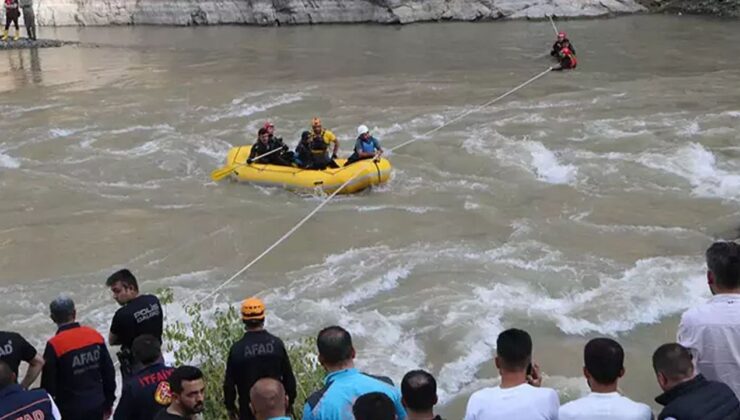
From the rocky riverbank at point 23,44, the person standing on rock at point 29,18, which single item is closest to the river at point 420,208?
the rocky riverbank at point 23,44

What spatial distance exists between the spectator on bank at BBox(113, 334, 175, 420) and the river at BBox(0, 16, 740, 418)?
110 inches

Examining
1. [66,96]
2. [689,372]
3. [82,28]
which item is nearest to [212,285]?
[689,372]

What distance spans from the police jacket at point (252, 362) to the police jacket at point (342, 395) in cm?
80

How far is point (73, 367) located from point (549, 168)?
31.0ft

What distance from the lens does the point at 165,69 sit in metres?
25.2

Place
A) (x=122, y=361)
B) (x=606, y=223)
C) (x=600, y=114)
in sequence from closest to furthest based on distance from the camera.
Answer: (x=122, y=361) → (x=606, y=223) → (x=600, y=114)

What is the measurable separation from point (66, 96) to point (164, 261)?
41.8 ft

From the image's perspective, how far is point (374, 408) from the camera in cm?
292

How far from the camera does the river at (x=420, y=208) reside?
7.80 meters

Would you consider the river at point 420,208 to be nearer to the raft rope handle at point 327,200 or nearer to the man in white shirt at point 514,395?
the raft rope handle at point 327,200

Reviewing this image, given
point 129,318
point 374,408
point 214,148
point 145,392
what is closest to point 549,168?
point 214,148

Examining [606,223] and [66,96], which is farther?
[66,96]

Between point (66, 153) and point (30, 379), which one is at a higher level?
point (30, 379)

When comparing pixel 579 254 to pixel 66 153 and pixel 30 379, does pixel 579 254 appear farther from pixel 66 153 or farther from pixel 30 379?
pixel 66 153
